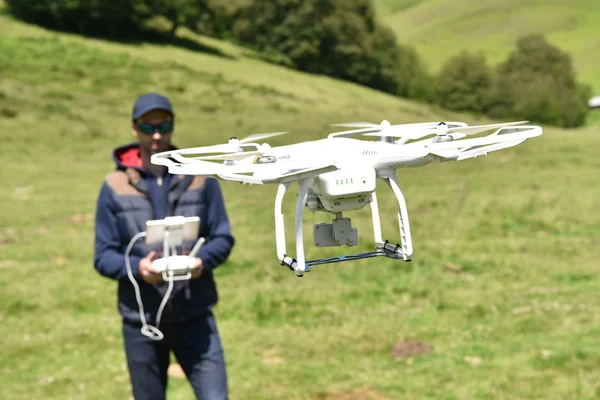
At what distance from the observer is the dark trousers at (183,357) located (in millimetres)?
5633

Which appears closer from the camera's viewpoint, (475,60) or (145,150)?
(145,150)

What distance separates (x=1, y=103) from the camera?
32500 mm

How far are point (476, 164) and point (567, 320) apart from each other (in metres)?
19.2

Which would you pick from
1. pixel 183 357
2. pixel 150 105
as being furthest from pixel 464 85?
pixel 150 105

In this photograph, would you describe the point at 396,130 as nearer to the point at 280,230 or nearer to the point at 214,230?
the point at 280,230

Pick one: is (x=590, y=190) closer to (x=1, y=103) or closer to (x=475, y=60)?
(x=1, y=103)

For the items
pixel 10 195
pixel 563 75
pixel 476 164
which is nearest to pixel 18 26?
pixel 10 195

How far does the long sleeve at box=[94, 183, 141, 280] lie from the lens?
5.42m

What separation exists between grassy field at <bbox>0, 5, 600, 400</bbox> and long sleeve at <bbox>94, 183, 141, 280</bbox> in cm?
171

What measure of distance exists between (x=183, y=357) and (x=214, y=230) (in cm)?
107

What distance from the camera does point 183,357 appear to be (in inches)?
226

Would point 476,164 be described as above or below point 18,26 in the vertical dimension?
below

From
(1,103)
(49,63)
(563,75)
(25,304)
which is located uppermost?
(563,75)

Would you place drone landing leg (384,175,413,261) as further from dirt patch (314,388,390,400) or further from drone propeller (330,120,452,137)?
dirt patch (314,388,390,400)
